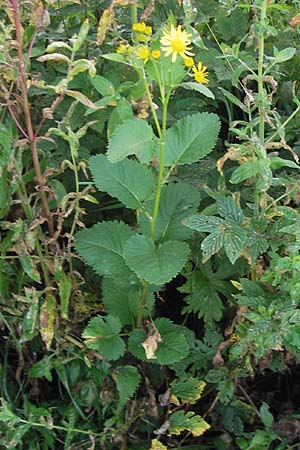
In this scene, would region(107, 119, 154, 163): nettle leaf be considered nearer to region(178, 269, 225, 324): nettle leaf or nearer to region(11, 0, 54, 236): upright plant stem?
region(11, 0, 54, 236): upright plant stem

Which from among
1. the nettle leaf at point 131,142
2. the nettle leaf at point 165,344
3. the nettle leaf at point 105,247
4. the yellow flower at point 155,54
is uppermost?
the yellow flower at point 155,54

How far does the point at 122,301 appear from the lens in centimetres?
141

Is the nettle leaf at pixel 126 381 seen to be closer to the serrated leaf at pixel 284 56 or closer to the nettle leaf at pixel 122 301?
the nettle leaf at pixel 122 301

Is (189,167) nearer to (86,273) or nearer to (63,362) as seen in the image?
(86,273)

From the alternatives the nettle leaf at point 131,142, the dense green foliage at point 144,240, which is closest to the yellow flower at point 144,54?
Result: the dense green foliage at point 144,240

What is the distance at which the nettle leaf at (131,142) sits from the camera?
43.6 inches

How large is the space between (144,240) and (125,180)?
131mm

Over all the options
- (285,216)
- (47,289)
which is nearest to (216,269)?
(285,216)

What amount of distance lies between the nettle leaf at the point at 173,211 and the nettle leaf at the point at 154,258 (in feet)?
0.18

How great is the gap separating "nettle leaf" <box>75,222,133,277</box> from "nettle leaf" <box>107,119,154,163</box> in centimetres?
23

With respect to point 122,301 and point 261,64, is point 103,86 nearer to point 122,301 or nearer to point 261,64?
point 261,64

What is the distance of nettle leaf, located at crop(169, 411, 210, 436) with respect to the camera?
1.40m

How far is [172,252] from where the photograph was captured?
1231mm

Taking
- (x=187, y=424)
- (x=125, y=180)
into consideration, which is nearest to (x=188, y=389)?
(x=187, y=424)
